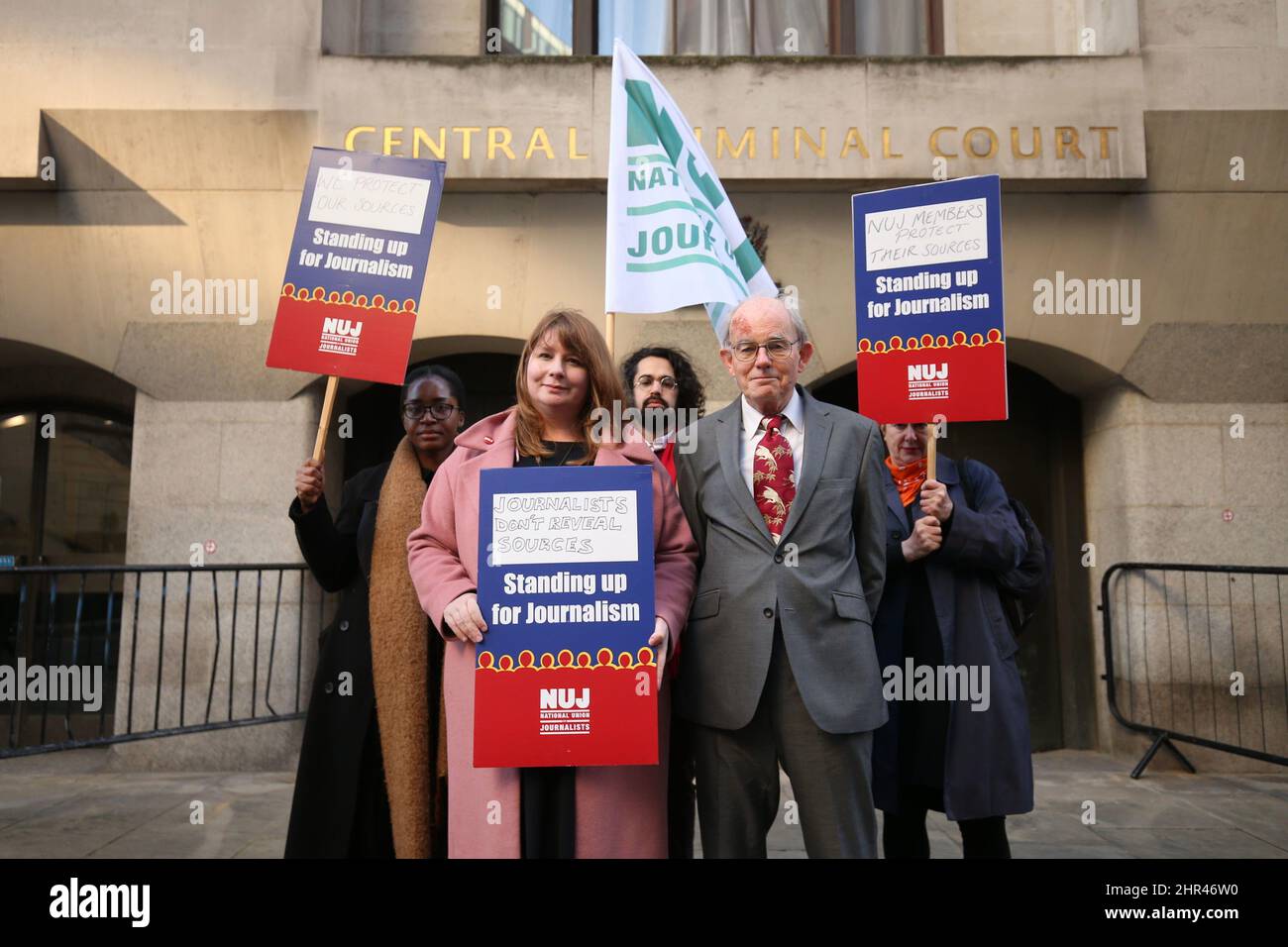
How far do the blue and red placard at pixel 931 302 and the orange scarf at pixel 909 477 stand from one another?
14.4 inches

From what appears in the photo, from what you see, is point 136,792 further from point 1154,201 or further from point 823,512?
point 1154,201

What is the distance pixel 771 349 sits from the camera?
310 cm

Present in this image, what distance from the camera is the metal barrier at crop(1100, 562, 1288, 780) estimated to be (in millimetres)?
7121

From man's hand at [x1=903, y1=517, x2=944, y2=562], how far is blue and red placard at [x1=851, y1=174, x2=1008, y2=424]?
1.29 ft

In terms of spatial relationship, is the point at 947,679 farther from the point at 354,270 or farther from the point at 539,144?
the point at 539,144

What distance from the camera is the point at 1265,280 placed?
7.31m

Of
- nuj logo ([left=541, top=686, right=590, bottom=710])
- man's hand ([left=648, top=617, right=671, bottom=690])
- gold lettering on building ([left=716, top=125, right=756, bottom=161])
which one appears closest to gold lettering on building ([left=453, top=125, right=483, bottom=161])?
gold lettering on building ([left=716, top=125, right=756, bottom=161])

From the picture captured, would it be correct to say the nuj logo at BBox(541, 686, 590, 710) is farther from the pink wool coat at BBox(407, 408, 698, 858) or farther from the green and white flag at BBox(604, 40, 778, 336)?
the green and white flag at BBox(604, 40, 778, 336)

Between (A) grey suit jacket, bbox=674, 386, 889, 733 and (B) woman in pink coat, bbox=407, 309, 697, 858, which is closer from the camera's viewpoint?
(B) woman in pink coat, bbox=407, 309, 697, 858

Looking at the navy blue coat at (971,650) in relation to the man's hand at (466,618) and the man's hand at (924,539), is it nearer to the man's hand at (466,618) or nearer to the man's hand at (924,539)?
the man's hand at (924,539)

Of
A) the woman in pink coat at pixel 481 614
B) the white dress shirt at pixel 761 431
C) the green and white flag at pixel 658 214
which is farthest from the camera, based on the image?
the green and white flag at pixel 658 214

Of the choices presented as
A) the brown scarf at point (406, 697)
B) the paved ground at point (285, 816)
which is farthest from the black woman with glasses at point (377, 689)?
the paved ground at point (285, 816)

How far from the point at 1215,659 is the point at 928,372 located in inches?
201

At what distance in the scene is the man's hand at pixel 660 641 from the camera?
2.73 meters
